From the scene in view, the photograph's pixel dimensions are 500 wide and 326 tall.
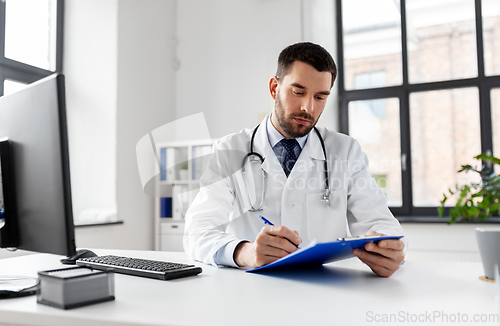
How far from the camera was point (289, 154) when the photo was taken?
1.61m

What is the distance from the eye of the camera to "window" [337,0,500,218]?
3.41m

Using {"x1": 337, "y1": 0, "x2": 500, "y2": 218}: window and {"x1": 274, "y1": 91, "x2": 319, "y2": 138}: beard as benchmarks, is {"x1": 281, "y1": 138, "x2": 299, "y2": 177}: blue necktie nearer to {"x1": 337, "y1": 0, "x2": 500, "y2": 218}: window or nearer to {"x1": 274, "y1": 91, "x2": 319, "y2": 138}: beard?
{"x1": 274, "y1": 91, "x2": 319, "y2": 138}: beard

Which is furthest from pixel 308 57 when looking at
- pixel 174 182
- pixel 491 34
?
pixel 491 34

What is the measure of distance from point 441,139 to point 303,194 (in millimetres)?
2458

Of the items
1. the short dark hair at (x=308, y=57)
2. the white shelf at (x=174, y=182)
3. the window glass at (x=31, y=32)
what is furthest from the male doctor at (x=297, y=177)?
the window glass at (x=31, y=32)

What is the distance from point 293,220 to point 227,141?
0.41 m

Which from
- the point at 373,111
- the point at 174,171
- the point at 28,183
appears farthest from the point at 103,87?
the point at 28,183

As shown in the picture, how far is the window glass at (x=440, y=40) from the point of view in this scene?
3477 millimetres

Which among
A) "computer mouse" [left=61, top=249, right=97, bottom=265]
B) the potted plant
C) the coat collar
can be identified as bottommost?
"computer mouse" [left=61, top=249, right=97, bottom=265]

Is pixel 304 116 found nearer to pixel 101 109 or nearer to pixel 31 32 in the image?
pixel 101 109

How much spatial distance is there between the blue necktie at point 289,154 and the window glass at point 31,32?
2216 millimetres

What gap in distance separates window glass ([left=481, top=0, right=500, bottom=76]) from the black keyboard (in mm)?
3345

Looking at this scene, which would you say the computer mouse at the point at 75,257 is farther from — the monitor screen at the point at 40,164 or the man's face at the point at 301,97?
the man's face at the point at 301,97

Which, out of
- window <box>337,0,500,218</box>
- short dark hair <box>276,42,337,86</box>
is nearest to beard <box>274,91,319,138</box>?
short dark hair <box>276,42,337,86</box>
